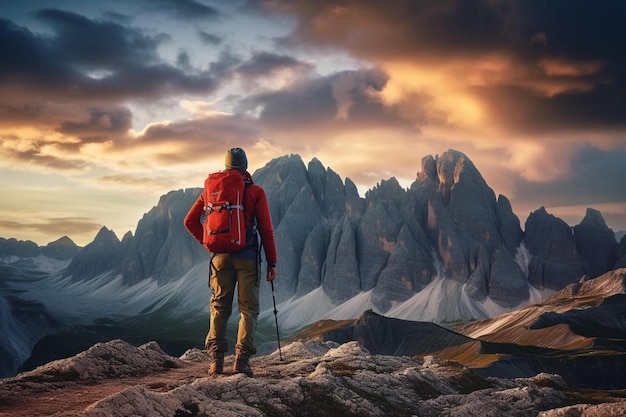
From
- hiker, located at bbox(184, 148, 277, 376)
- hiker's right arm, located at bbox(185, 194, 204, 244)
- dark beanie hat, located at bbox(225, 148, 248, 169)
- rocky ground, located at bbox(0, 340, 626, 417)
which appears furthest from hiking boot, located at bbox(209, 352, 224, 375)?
dark beanie hat, located at bbox(225, 148, 248, 169)

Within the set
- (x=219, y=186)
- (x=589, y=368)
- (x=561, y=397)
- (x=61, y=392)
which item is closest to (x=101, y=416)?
(x=61, y=392)

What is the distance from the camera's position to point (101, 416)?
40.5 feet

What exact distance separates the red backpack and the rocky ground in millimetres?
4073

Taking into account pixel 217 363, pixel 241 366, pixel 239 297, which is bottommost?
pixel 241 366

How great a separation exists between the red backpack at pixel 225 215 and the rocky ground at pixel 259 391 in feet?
13.4

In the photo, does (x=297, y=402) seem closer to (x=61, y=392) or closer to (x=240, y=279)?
(x=240, y=279)

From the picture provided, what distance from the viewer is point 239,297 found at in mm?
19797

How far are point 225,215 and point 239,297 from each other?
2.69 meters

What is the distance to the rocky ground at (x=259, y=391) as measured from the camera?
47.6ft

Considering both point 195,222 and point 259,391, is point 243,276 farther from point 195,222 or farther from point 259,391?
point 259,391

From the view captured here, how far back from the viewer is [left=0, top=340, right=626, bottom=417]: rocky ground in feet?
47.6

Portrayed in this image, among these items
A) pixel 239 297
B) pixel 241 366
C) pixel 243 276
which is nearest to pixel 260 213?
pixel 243 276

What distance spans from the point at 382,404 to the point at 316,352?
14738 millimetres

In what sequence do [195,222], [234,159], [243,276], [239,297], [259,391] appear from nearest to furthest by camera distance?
1. [259,391]
2. [243,276]
3. [239,297]
4. [234,159]
5. [195,222]
